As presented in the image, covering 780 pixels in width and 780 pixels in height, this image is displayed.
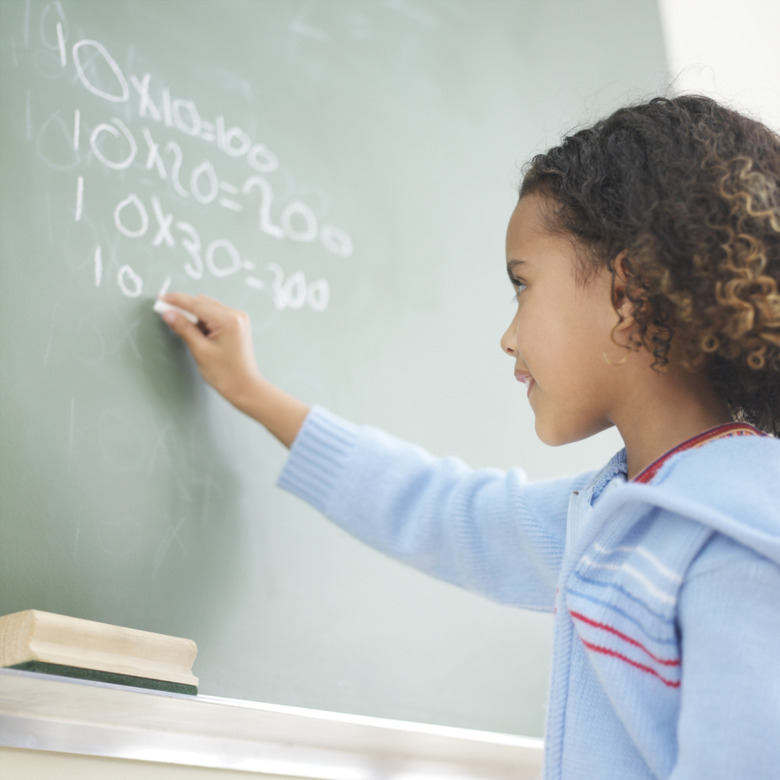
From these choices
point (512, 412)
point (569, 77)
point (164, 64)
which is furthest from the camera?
point (569, 77)

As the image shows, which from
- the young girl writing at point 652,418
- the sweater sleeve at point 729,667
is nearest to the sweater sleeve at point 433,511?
the young girl writing at point 652,418

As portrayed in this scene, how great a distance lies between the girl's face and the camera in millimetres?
765

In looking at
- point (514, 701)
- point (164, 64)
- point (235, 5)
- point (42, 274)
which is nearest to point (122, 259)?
point (42, 274)

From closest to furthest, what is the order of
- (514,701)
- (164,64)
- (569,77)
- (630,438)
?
(630,438)
(164,64)
(514,701)
(569,77)

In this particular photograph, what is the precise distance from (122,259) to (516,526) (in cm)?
49

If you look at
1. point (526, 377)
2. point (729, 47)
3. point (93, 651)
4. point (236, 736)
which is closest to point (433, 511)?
point (526, 377)

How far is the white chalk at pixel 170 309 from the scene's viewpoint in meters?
0.87

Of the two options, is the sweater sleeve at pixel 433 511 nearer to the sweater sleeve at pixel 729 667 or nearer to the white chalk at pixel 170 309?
the white chalk at pixel 170 309

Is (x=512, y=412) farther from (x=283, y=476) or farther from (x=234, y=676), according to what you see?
(x=234, y=676)

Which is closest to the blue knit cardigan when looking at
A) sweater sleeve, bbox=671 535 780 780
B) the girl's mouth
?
sweater sleeve, bbox=671 535 780 780

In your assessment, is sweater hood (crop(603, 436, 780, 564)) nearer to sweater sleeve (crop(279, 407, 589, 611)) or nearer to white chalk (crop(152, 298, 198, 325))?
sweater sleeve (crop(279, 407, 589, 611))

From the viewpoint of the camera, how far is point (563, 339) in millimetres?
776

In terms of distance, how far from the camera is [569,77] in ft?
4.43

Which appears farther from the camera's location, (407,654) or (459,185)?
(459,185)
